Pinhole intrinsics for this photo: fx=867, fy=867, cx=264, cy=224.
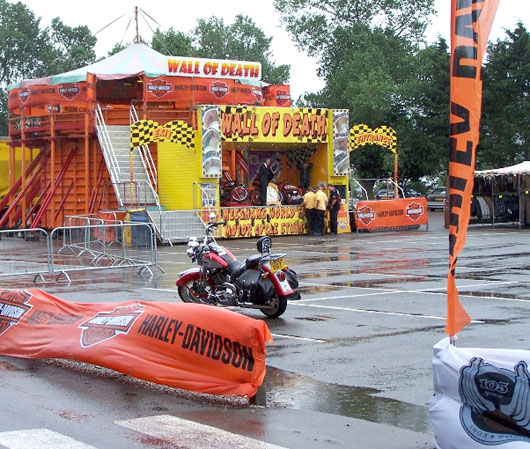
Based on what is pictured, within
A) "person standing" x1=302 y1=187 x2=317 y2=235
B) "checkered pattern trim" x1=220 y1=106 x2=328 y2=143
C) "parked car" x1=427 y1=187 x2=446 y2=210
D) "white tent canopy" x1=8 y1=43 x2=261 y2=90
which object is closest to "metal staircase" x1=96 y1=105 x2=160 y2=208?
"white tent canopy" x1=8 y1=43 x2=261 y2=90

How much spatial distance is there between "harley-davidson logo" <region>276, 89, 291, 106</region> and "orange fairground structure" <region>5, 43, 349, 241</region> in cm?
402

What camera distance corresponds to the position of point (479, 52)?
5965mm

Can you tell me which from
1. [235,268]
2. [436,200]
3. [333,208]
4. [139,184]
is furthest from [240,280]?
[436,200]

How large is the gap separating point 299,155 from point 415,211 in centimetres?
512

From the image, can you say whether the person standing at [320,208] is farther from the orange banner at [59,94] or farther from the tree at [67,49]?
the tree at [67,49]

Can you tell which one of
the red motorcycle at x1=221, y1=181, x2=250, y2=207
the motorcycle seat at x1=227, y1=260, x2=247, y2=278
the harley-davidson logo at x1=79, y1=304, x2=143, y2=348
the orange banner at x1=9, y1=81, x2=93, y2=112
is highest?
the orange banner at x1=9, y1=81, x2=93, y2=112

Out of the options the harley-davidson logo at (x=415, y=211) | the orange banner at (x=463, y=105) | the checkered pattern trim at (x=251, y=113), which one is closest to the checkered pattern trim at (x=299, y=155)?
the checkered pattern trim at (x=251, y=113)

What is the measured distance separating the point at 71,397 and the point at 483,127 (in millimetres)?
48799

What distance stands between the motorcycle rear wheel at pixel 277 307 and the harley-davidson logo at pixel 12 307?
11.0 feet

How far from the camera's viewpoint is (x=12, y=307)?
392 inches

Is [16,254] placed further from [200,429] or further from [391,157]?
[391,157]

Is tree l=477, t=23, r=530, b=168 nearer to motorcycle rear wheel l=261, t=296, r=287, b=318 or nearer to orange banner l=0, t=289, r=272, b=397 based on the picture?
motorcycle rear wheel l=261, t=296, r=287, b=318

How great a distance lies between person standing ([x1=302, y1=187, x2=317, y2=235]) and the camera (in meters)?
30.2

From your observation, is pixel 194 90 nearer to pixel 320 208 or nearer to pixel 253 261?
pixel 320 208
